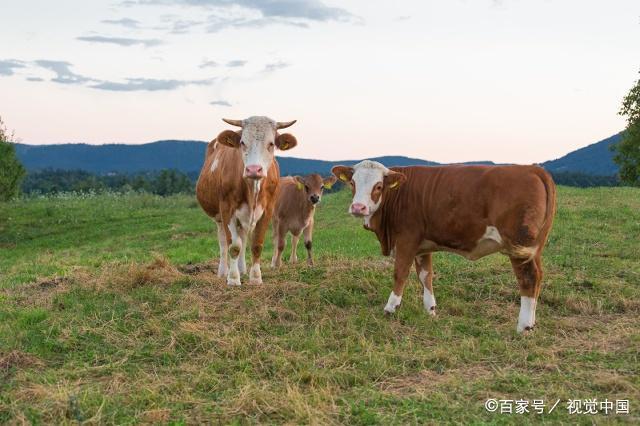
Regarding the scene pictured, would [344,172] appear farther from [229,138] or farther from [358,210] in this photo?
[229,138]

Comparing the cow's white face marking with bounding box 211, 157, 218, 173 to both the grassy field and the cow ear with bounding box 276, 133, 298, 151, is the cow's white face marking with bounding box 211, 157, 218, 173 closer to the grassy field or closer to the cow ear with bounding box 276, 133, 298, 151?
the cow ear with bounding box 276, 133, 298, 151

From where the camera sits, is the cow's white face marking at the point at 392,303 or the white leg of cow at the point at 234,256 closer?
the cow's white face marking at the point at 392,303

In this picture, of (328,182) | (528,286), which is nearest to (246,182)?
(328,182)

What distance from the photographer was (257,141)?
9.27m

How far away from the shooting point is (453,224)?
316 inches

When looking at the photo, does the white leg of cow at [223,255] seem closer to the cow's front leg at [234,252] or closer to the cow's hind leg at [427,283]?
the cow's front leg at [234,252]

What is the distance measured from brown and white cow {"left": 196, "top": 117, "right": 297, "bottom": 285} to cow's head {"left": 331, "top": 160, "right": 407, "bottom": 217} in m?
1.38

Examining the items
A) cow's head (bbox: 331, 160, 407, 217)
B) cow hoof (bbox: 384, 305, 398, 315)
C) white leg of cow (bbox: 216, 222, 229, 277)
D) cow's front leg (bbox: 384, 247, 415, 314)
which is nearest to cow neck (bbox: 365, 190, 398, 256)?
cow's head (bbox: 331, 160, 407, 217)

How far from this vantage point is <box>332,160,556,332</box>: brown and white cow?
7523 millimetres

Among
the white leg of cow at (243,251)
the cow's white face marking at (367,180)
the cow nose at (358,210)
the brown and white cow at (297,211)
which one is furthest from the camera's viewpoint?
the brown and white cow at (297,211)

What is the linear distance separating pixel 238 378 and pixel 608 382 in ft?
11.3

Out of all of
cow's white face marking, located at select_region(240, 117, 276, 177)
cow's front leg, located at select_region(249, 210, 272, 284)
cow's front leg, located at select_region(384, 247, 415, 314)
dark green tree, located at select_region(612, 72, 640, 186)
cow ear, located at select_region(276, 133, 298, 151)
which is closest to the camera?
cow's front leg, located at select_region(384, 247, 415, 314)

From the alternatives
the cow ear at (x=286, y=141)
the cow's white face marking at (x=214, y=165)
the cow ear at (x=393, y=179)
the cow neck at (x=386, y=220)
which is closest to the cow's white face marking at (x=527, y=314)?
the cow neck at (x=386, y=220)

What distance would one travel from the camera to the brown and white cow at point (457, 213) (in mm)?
7523
